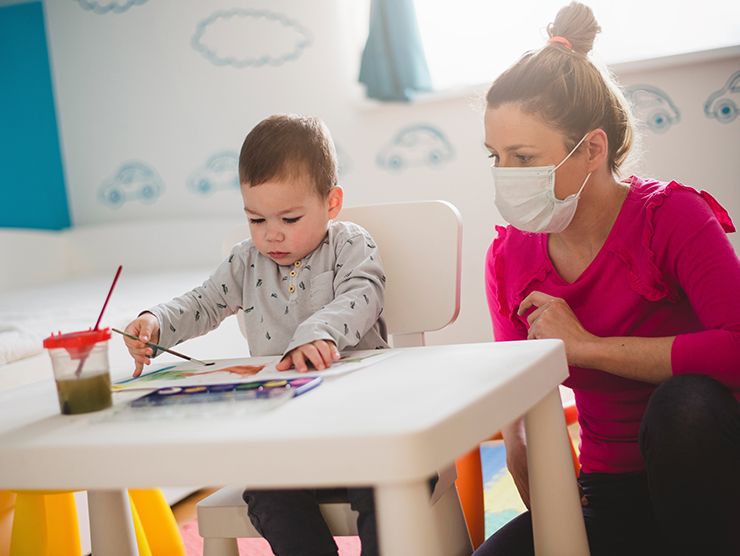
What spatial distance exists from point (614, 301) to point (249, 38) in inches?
94.5

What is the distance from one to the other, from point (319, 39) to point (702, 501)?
2489mm

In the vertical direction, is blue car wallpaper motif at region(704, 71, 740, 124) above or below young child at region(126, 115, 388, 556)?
above

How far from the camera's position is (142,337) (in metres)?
0.89

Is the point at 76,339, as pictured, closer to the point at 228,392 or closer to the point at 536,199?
the point at 228,392

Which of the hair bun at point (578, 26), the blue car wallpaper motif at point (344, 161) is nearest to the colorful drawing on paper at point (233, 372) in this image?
the hair bun at point (578, 26)

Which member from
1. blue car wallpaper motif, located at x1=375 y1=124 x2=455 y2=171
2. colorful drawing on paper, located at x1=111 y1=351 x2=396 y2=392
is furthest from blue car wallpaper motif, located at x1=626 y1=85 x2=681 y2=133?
colorful drawing on paper, located at x1=111 y1=351 x2=396 y2=392

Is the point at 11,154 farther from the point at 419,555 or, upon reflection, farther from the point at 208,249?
the point at 419,555

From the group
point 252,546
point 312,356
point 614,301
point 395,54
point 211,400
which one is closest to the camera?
point 211,400

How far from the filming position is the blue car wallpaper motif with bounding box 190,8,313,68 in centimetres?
286

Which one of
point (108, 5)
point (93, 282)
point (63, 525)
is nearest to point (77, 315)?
point (63, 525)

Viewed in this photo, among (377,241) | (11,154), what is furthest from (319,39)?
(377,241)

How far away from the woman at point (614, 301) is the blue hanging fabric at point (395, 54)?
1549 mm

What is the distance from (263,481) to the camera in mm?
451

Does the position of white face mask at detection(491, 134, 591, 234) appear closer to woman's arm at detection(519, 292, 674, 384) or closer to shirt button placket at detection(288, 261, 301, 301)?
woman's arm at detection(519, 292, 674, 384)
